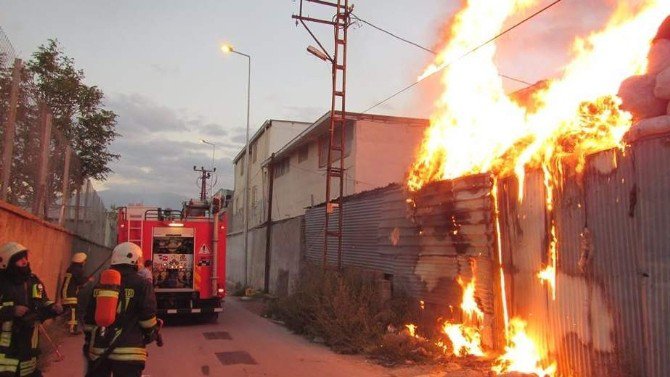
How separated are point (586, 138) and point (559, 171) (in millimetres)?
581

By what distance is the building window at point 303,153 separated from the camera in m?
27.1

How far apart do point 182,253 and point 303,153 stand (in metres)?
13.3

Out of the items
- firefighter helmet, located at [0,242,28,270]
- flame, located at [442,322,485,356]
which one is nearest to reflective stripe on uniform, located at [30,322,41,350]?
firefighter helmet, located at [0,242,28,270]

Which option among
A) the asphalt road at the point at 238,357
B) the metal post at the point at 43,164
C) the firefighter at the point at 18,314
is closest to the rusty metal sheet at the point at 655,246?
the asphalt road at the point at 238,357

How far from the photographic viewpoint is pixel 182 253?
15.2 meters

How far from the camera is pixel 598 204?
6879 millimetres

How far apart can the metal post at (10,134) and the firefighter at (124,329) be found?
4.01 meters

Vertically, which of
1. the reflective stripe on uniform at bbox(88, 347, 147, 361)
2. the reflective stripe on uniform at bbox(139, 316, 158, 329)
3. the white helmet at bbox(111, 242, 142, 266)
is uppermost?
the white helmet at bbox(111, 242, 142, 266)

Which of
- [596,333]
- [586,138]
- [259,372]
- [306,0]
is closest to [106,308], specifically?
[259,372]

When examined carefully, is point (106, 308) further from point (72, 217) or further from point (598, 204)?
point (72, 217)

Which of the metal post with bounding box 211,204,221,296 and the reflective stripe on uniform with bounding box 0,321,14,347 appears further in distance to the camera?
the metal post with bounding box 211,204,221,296

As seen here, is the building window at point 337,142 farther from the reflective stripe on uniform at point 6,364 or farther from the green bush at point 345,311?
the reflective stripe on uniform at point 6,364

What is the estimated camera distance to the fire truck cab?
48.0ft

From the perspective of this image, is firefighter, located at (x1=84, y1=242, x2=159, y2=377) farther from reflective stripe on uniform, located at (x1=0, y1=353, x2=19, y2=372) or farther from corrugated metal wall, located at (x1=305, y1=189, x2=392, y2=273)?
corrugated metal wall, located at (x1=305, y1=189, x2=392, y2=273)
